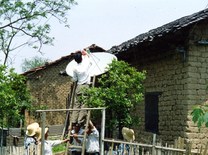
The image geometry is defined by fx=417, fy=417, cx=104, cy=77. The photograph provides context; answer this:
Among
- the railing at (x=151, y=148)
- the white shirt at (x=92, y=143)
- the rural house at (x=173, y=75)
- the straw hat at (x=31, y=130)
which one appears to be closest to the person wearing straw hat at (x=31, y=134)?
the straw hat at (x=31, y=130)

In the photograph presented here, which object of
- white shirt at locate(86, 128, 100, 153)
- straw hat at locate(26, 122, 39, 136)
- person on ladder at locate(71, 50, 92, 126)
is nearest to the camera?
straw hat at locate(26, 122, 39, 136)

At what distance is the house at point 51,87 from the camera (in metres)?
22.9

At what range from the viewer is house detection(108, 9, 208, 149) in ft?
30.0

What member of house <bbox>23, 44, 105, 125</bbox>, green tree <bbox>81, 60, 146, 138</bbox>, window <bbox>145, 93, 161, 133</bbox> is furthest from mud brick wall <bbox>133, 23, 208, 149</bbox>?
house <bbox>23, 44, 105, 125</bbox>

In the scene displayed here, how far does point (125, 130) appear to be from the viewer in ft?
29.0

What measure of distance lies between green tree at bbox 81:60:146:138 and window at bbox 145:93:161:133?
→ 890 mm

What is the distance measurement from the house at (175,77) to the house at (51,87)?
11.9m

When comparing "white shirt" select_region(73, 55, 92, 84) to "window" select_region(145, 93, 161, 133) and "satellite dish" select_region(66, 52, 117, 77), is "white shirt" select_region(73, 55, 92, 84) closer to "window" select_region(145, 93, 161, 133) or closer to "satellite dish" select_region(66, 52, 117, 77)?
"satellite dish" select_region(66, 52, 117, 77)

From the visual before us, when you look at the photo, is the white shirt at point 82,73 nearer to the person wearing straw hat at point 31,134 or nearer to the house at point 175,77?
the house at point 175,77

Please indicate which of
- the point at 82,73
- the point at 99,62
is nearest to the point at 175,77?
the point at 99,62

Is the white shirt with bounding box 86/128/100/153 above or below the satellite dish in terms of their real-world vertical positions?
below

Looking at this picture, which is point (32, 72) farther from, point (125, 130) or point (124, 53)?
point (125, 130)

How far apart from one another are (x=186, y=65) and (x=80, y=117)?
2674 mm

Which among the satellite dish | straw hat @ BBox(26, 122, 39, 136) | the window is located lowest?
straw hat @ BBox(26, 122, 39, 136)
